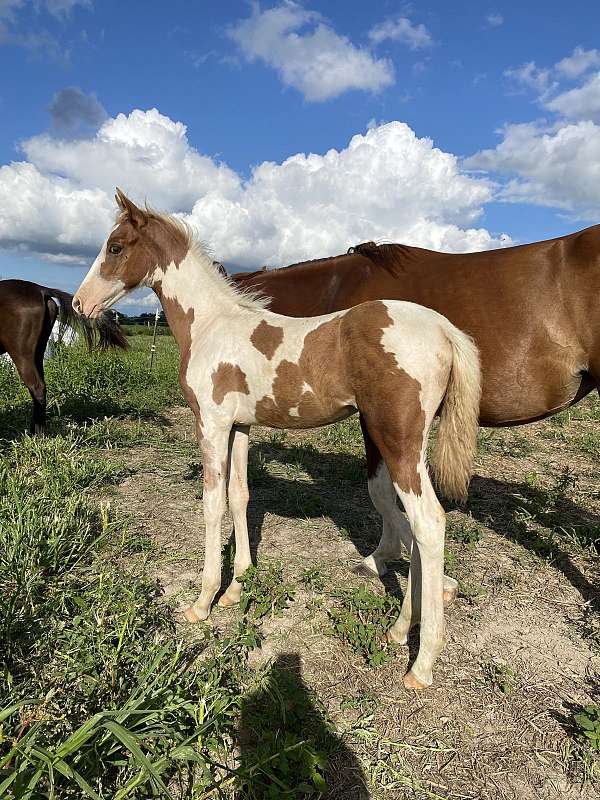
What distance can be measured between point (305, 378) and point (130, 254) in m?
1.45

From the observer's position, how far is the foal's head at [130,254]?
10.1ft

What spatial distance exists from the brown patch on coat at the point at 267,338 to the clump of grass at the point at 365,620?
153cm

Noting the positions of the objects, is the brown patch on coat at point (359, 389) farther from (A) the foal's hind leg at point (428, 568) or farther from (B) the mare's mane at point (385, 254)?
(B) the mare's mane at point (385, 254)

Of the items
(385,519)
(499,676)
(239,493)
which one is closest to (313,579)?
(385,519)

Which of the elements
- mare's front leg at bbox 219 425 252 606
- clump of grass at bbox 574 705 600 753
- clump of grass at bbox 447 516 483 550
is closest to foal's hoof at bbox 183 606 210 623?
mare's front leg at bbox 219 425 252 606

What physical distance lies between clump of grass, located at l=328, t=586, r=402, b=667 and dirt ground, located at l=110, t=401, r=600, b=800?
0.05 meters

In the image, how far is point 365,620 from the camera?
9.27 ft

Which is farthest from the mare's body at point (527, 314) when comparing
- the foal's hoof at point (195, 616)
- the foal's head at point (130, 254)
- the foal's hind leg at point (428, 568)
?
the foal's hoof at point (195, 616)

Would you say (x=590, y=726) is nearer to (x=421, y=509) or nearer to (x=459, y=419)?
(x=421, y=509)

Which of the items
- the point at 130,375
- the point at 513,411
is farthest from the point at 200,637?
the point at 130,375

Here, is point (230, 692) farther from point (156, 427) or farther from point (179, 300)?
point (156, 427)

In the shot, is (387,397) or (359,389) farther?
(359,389)

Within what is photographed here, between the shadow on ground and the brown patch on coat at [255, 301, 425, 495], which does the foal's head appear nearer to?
the brown patch on coat at [255, 301, 425, 495]

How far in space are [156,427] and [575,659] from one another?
18.1 ft
